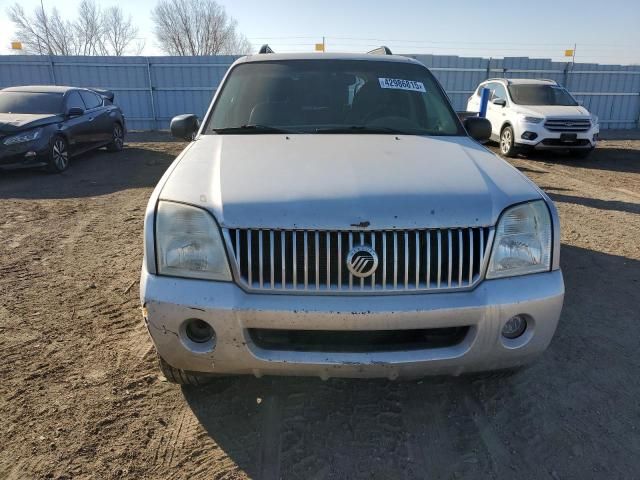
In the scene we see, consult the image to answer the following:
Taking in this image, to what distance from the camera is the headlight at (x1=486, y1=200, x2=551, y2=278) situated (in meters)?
Result: 2.17

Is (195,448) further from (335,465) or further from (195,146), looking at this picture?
(195,146)

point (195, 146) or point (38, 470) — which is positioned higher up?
point (195, 146)

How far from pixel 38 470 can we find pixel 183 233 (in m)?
1.22

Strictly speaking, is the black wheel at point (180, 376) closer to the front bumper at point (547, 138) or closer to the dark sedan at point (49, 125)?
the dark sedan at point (49, 125)

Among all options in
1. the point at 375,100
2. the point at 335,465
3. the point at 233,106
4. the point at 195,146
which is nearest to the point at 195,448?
the point at 335,465

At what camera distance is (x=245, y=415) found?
8.23 feet

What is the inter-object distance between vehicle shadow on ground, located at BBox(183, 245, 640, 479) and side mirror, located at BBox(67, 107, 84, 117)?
8.72 m

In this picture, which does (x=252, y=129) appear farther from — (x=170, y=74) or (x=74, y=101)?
(x=170, y=74)

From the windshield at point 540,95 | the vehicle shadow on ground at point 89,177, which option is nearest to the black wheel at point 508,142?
the windshield at point 540,95

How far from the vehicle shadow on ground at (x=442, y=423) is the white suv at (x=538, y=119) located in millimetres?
8200

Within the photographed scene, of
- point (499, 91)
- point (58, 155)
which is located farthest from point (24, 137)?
point (499, 91)

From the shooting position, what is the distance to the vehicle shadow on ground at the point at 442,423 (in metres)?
2.19

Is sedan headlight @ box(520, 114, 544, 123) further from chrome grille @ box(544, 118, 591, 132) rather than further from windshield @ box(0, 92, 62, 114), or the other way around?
windshield @ box(0, 92, 62, 114)

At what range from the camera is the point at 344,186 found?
2.23 metres
